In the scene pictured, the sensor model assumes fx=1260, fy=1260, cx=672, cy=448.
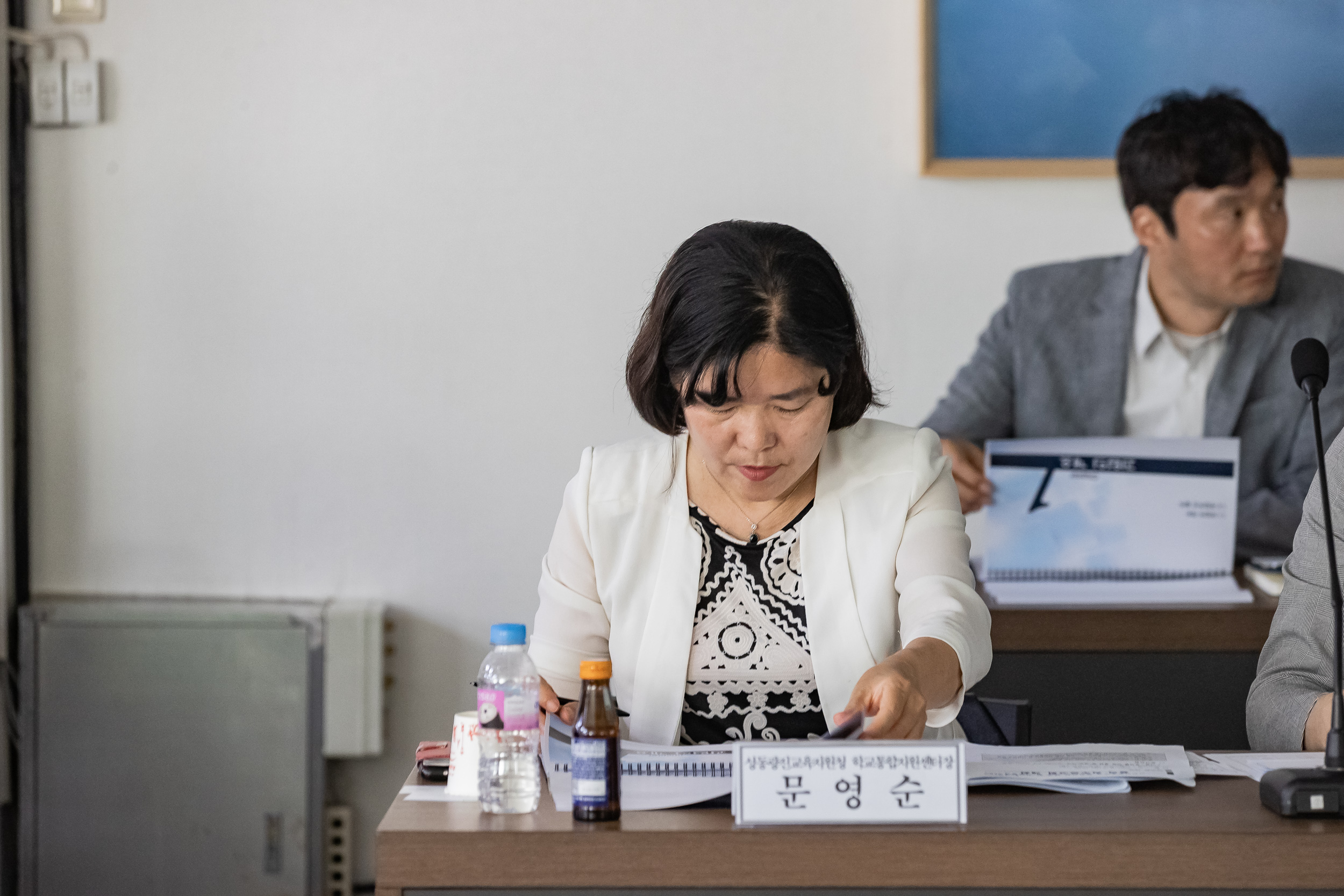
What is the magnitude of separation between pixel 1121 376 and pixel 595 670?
192cm

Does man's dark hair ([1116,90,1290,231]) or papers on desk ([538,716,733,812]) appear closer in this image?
papers on desk ([538,716,733,812])

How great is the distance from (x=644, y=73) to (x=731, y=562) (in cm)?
161

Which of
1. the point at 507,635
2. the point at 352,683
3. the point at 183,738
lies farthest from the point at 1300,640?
the point at 183,738

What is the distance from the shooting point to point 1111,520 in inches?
93.7

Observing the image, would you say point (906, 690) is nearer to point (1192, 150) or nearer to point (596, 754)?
point (596, 754)

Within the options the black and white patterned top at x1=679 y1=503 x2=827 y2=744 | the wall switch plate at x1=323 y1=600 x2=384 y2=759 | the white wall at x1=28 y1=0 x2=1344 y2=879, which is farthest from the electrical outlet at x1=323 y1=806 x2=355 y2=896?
the black and white patterned top at x1=679 y1=503 x2=827 y2=744

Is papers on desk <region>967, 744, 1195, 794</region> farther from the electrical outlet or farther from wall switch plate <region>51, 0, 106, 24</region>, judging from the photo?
wall switch plate <region>51, 0, 106, 24</region>

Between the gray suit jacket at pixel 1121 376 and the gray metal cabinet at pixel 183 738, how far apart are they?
1.58 metres

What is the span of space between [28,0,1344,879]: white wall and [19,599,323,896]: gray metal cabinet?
0.16 m

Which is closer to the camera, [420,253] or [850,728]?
[850,728]

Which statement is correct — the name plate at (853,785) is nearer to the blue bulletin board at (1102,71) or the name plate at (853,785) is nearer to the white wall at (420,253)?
the white wall at (420,253)

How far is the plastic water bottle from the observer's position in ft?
3.58

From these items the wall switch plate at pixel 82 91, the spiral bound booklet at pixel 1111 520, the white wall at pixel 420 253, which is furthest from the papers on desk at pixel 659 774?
the wall switch plate at pixel 82 91

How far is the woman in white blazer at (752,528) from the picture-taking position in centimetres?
138
